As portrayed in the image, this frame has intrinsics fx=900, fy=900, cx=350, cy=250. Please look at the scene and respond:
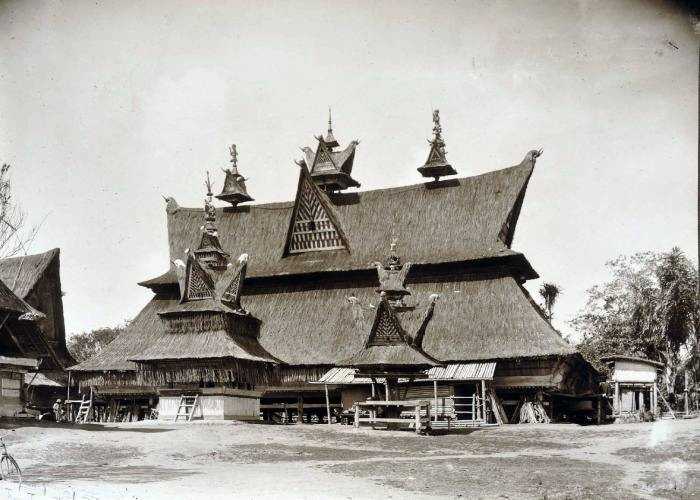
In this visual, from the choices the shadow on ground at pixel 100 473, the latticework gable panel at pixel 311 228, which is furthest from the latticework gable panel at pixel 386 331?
the latticework gable panel at pixel 311 228

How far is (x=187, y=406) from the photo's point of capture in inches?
1289

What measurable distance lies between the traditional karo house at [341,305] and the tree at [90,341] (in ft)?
109

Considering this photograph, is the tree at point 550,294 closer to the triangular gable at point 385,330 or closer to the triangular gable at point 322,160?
the triangular gable at point 322,160

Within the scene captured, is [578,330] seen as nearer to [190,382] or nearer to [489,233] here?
[489,233]

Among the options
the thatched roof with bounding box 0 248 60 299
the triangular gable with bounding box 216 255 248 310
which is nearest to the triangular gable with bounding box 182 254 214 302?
the triangular gable with bounding box 216 255 248 310

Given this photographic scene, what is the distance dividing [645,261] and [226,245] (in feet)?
75.6

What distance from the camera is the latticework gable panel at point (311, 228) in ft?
136

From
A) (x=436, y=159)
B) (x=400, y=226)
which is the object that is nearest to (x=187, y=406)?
(x=400, y=226)

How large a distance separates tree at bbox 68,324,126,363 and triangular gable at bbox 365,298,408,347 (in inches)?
1990

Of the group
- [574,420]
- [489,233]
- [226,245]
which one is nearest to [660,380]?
[574,420]

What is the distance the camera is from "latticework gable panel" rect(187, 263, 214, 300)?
117 ft

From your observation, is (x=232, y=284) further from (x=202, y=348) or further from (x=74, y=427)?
(x=74, y=427)

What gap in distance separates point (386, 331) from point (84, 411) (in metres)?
17.9

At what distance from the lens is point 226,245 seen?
43.6 metres
